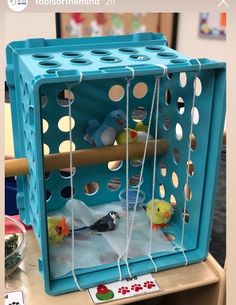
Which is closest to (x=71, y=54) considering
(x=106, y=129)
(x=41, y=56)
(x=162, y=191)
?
(x=41, y=56)

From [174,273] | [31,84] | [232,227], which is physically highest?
[31,84]

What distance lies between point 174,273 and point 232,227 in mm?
145

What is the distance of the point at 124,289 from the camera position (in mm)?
726

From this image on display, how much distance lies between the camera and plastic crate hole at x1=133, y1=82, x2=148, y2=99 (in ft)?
2.90

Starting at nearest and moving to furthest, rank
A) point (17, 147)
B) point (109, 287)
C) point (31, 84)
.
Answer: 1. point (31, 84)
2. point (109, 287)
3. point (17, 147)

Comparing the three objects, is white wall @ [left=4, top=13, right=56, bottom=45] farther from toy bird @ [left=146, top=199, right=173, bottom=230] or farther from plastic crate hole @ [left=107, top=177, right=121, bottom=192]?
toy bird @ [left=146, top=199, right=173, bottom=230]

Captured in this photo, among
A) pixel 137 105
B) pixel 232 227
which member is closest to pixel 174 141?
pixel 137 105

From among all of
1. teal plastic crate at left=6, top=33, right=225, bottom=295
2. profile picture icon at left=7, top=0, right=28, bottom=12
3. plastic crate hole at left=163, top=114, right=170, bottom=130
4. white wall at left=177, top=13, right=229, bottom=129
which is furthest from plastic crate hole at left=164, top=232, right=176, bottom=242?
white wall at left=177, top=13, right=229, bottom=129

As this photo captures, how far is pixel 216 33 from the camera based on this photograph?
2684 millimetres

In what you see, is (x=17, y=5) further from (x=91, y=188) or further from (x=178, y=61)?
(x=91, y=188)

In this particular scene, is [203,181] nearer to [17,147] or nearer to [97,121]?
[97,121]

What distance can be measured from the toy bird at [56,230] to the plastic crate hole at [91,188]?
12 cm

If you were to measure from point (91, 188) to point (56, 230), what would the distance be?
187 millimetres

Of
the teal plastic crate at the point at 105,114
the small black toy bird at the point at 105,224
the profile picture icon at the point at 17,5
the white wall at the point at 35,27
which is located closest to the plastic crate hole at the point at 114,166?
the teal plastic crate at the point at 105,114
